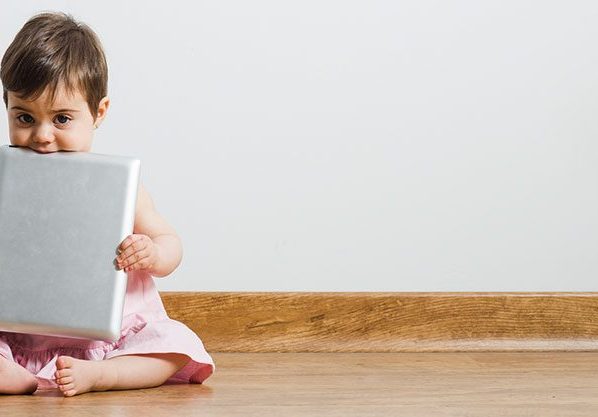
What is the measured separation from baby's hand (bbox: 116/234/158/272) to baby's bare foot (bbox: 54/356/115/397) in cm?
10

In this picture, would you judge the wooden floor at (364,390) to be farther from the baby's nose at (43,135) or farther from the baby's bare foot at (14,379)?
the baby's nose at (43,135)

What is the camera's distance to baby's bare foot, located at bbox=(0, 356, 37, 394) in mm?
1107

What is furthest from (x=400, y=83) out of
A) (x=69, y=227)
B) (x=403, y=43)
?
(x=69, y=227)

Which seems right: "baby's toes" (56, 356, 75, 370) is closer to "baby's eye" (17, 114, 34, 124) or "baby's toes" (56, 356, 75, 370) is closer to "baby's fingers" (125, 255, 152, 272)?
"baby's fingers" (125, 255, 152, 272)

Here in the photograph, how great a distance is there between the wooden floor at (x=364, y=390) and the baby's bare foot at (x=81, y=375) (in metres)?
0.01

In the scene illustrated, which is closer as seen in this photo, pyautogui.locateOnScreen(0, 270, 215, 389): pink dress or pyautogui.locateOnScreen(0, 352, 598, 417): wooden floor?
pyautogui.locateOnScreen(0, 352, 598, 417): wooden floor

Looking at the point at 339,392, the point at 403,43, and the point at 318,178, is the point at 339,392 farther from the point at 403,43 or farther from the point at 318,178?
the point at 403,43

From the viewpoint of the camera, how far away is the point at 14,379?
3.65 feet

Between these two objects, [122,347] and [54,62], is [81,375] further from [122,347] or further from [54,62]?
[54,62]

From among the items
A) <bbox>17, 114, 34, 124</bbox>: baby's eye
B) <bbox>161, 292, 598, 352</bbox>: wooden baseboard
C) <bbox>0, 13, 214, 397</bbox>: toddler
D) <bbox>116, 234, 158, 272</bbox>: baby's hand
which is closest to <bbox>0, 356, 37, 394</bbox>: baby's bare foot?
<bbox>0, 13, 214, 397</bbox>: toddler

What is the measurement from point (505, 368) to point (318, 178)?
0.38m

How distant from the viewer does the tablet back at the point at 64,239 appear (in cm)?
113

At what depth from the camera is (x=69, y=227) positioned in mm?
1153

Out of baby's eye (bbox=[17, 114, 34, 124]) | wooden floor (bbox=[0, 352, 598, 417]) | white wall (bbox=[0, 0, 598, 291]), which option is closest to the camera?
wooden floor (bbox=[0, 352, 598, 417])
